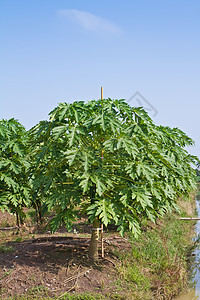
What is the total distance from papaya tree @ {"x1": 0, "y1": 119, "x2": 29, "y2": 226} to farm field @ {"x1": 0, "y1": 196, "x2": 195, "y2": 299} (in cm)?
101

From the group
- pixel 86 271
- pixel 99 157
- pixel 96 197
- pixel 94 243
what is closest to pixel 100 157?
pixel 99 157

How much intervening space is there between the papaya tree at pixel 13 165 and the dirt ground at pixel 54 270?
1093mm

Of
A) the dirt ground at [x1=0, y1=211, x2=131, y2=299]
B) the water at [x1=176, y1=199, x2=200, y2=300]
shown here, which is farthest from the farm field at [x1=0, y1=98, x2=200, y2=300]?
the water at [x1=176, y1=199, x2=200, y2=300]

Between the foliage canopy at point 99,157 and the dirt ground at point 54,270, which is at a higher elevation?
the foliage canopy at point 99,157

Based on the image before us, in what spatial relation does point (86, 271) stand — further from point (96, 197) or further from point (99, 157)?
point (99, 157)

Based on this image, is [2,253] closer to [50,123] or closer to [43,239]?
[43,239]

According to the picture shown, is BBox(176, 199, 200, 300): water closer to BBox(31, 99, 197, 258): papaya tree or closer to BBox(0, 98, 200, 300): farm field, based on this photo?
BBox(0, 98, 200, 300): farm field

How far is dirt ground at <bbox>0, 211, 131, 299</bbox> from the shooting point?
4.62 meters

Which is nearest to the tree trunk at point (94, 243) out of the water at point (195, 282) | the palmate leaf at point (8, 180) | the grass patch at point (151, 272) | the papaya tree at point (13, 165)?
the grass patch at point (151, 272)

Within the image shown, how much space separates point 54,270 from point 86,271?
54 cm

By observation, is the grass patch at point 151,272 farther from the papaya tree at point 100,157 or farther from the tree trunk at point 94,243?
the papaya tree at point 100,157

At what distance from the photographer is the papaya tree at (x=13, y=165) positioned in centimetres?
619

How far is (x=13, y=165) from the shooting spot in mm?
6215

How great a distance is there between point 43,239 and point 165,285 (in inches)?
109
